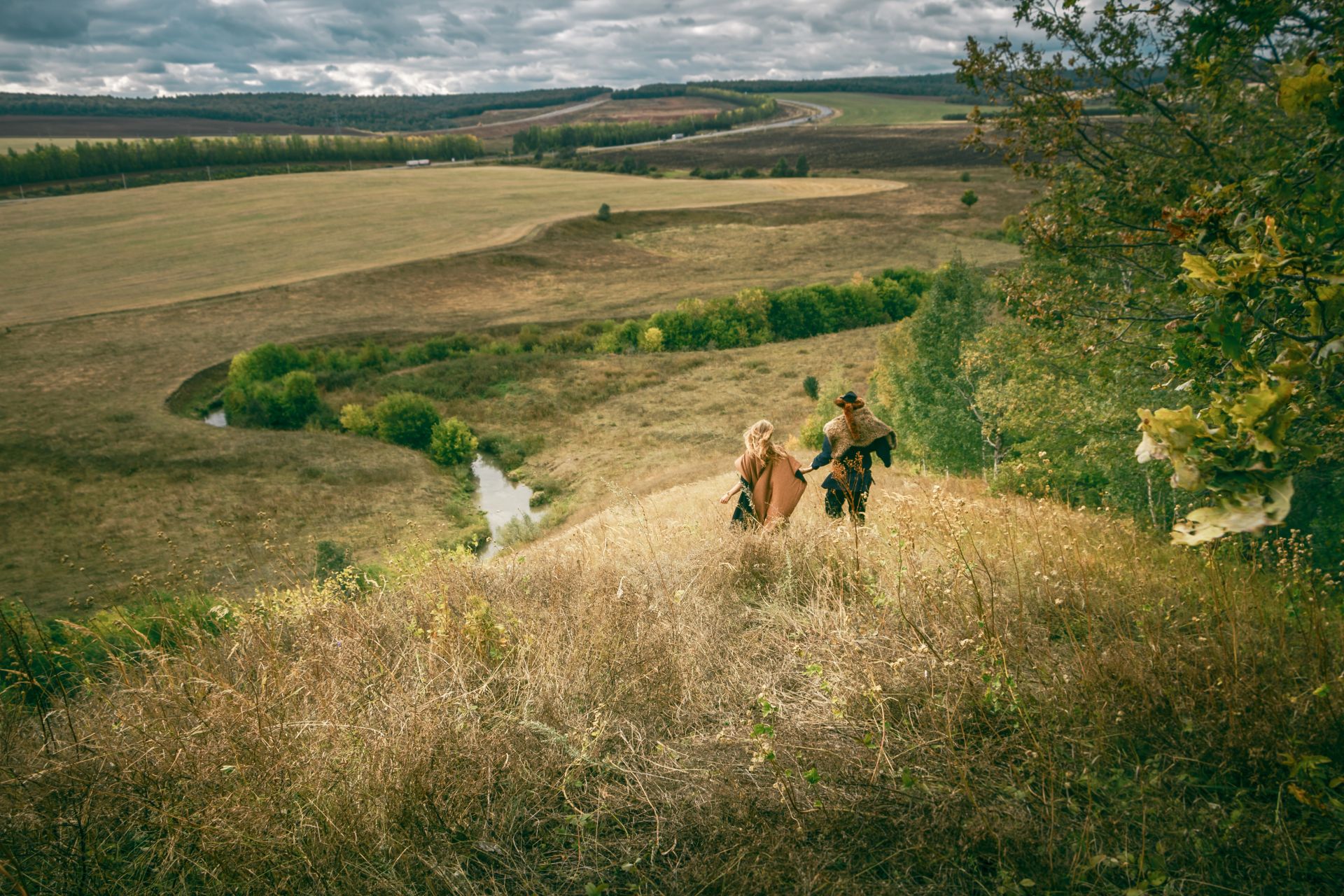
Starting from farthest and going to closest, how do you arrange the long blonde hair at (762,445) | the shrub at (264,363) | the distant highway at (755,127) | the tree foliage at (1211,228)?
1. the distant highway at (755,127)
2. the shrub at (264,363)
3. the long blonde hair at (762,445)
4. the tree foliage at (1211,228)

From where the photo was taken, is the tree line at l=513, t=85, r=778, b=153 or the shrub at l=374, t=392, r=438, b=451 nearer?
the shrub at l=374, t=392, r=438, b=451

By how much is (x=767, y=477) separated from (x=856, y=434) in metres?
1.13

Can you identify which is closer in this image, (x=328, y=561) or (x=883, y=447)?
(x=883, y=447)

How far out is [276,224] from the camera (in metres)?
68.9

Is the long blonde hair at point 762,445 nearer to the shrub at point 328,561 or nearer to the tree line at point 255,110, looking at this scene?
the shrub at point 328,561

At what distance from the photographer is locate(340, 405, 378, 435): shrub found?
37.6 m

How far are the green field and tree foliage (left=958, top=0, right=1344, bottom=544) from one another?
6275 inches

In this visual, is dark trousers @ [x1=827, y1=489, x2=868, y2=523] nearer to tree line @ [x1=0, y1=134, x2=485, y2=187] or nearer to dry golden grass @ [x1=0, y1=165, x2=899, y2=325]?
dry golden grass @ [x1=0, y1=165, x2=899, y2=325]

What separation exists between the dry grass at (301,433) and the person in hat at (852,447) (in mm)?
5832

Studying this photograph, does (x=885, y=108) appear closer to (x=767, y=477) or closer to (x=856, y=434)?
(x=856, y=434)

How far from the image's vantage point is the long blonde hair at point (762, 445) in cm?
729

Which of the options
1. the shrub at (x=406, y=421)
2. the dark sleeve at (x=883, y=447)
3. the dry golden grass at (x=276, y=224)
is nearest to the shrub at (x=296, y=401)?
the shrub at (x=406, y=421)

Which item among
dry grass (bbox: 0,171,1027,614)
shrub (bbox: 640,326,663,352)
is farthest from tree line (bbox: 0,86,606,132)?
shrub (bbox: 640,326,663,352)

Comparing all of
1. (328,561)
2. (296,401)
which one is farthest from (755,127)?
(328,561)
